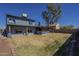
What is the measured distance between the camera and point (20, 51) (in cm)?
353

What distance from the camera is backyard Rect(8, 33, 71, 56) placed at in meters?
3.52

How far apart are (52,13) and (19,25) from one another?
0.33 m

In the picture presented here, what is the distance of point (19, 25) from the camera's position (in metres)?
3.55

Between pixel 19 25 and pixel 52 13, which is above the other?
pixel 52 13

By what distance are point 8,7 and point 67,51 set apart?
0.69m

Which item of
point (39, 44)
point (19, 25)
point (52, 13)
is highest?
point (52, 13)

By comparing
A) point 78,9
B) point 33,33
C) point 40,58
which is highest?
point 78,9

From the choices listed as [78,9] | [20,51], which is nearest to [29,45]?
[20,51]

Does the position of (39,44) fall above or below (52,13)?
below

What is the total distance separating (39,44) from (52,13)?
317mm

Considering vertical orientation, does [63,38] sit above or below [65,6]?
below

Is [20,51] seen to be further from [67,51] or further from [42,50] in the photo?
[67,51]

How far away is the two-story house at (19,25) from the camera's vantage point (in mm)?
3535

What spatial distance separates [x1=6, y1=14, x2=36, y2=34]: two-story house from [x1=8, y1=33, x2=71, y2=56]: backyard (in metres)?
0.06
